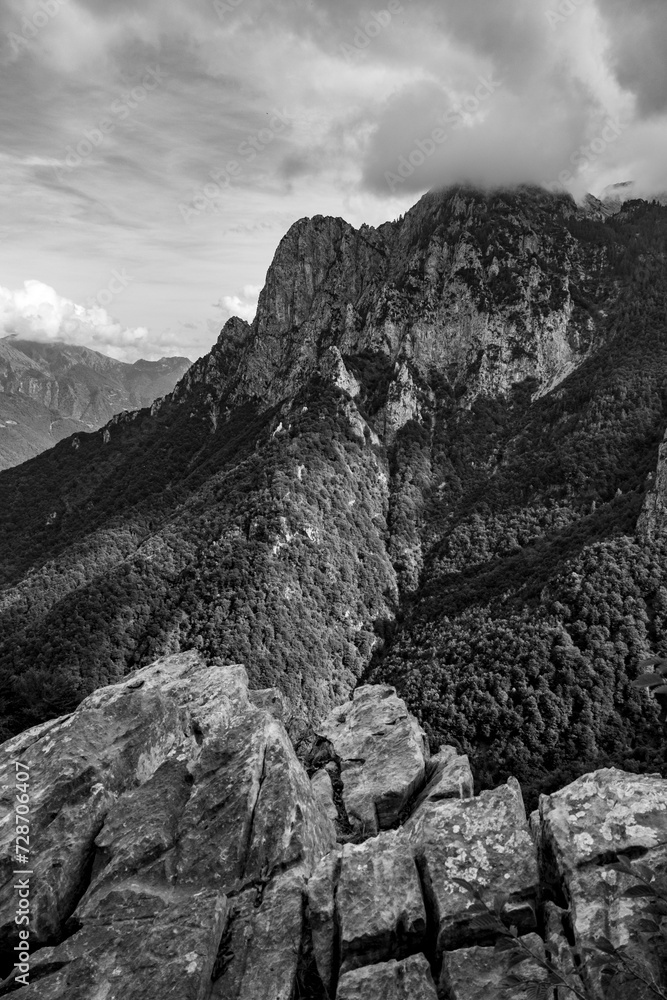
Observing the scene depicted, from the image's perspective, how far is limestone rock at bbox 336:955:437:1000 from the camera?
712 inches

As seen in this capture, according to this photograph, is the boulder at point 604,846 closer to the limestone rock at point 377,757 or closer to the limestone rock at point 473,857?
the limestone rock at point 473,857

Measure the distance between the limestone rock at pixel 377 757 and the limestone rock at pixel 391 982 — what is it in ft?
49.3

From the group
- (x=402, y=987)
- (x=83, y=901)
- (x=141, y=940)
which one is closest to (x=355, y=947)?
(x=402, y=987)

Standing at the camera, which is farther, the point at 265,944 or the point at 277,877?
the point at 277,877

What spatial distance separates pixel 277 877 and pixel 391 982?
669 cm

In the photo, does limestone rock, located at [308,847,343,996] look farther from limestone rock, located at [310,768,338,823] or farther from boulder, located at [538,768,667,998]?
limestone rock, located at [310,768,338,823]

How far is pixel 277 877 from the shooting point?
23672 millimetres

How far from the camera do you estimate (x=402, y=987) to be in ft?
60.0

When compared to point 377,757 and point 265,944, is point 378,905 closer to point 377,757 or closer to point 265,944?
point 265,944

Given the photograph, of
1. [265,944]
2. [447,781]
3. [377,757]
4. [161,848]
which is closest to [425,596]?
[377,757]

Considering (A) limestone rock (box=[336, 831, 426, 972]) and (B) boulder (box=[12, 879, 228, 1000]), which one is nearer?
(B) boulder (box=[12, 879, 228, 1000])

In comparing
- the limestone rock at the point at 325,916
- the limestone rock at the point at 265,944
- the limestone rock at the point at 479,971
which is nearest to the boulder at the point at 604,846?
the limestone rock at the point at 479,971

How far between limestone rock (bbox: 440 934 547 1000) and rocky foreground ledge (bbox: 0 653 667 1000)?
0.07 metres

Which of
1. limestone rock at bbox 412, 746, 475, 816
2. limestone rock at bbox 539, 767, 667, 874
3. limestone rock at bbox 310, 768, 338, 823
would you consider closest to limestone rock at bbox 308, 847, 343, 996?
limestone rock at bbox 539, 767, 667, 874
